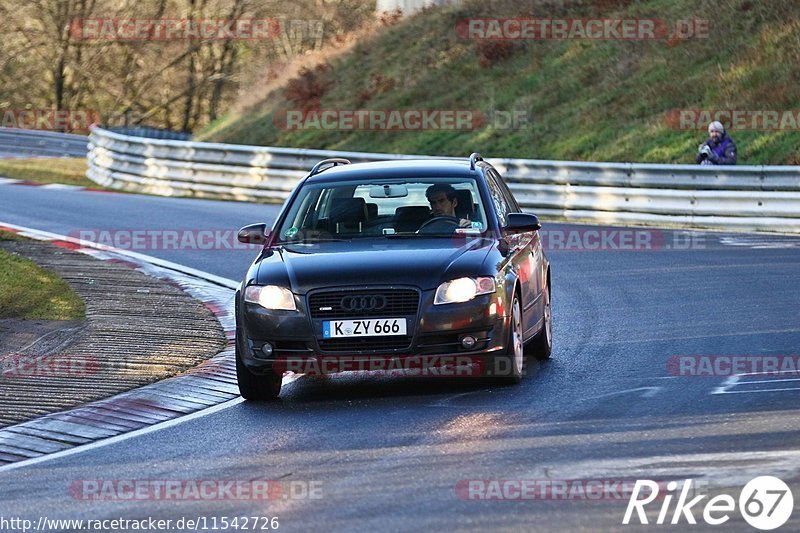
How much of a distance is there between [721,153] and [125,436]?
15905mm

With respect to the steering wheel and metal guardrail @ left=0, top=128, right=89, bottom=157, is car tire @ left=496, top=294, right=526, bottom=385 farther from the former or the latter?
metal guardrail @ left=0, top=128, right=89, bottom=157

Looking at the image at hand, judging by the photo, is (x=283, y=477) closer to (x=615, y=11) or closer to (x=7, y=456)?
(x=7, y=456)

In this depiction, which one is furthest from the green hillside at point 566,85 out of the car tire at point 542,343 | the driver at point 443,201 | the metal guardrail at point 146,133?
the driver at point 443,201

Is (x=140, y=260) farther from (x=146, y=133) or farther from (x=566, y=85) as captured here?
(x=146, y=133)

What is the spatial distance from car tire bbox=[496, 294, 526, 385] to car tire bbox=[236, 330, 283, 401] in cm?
157

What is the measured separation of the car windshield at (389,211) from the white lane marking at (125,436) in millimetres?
1446

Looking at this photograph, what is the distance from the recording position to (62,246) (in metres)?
19.9

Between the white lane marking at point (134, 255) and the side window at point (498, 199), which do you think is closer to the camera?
the side window at point (498, 199)

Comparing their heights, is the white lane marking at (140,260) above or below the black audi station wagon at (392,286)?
below

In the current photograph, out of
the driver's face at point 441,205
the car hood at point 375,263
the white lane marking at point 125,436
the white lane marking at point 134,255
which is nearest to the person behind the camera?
the white lane marking at point 125,436

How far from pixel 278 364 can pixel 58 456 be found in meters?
1.76

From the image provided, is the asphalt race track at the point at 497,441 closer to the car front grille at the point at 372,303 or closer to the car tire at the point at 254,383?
the car tire at the point at 254,383

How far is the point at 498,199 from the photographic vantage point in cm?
1180

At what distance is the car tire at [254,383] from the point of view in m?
10.4
